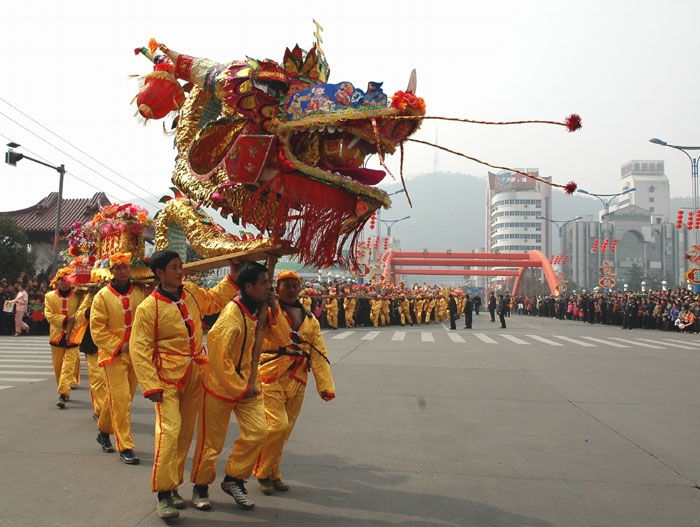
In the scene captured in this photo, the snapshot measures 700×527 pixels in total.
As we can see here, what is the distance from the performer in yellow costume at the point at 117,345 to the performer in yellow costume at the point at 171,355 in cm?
103

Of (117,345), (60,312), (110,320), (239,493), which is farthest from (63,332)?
(239,493)

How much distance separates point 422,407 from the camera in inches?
287

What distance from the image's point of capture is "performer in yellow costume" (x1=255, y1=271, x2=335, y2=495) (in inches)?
167

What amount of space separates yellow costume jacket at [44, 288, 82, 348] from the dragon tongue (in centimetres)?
470

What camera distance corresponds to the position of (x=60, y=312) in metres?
7.70

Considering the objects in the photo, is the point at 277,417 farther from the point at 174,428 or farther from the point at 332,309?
the point at 332,309

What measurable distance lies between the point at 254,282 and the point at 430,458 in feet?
7.22

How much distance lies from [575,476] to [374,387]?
4.35 m

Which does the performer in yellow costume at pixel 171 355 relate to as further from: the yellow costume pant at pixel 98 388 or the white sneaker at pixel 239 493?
the yellow costume pant at pixel 98 388

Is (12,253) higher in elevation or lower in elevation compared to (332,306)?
higher

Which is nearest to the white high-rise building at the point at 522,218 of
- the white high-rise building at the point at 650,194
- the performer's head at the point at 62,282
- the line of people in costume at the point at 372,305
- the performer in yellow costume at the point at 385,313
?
the white high-rise building at the point at 650,194

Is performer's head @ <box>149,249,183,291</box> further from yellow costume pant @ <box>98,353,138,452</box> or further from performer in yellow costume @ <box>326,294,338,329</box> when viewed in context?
performer in yellow costume @ <box>326,294,338,329</box>

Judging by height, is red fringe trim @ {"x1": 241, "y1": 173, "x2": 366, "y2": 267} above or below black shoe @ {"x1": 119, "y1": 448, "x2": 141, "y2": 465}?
above

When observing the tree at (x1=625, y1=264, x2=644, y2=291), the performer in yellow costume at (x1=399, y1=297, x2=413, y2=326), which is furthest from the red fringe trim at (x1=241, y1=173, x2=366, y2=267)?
the tree at (x1=625, y1=264, x2=644, y2=291)
